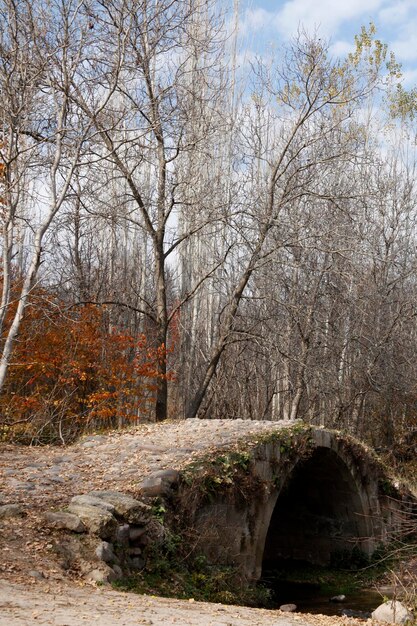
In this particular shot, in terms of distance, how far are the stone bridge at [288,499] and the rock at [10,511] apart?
85.1 inches

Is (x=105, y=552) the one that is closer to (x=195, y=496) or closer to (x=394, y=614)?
(x=195, y=496)

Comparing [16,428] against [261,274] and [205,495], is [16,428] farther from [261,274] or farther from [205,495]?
[261,274]

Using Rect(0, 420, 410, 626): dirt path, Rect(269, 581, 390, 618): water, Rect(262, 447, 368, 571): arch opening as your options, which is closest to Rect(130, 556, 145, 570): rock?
Rect(0, 420, 410, 626): dirt path

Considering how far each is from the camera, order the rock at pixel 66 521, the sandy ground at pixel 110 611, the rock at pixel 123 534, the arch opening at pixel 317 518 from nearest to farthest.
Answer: the sandy ground at pixel 110 611 → the rock at pixel 66 521 → the rock at pixel 123 534 → the arch opening at pixel 317 518

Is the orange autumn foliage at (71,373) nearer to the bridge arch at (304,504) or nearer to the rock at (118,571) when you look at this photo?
the bridge arch at (304,504)

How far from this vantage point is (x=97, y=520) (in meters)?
6.86

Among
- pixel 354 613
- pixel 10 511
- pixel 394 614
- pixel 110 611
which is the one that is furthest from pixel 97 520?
pixel 354 613

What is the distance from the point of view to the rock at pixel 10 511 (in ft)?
22.3

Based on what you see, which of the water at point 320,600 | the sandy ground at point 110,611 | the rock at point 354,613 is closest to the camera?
the sandy ground at point 110,611

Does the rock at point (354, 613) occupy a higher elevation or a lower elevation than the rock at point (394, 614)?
lower

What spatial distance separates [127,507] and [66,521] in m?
0.78

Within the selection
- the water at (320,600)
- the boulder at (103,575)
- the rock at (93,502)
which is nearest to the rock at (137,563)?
the rock at (93,502)

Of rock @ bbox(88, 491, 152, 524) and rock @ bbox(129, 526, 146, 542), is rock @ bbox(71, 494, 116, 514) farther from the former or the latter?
rock @ bbox(129, 526, 146, 542)

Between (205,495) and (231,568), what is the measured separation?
1.01 m
